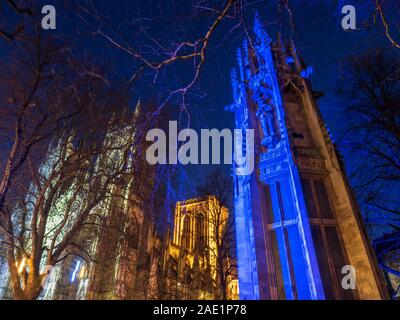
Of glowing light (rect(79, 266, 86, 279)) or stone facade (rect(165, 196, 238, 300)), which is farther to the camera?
glowing light (rect(79, 266, 86, 279))

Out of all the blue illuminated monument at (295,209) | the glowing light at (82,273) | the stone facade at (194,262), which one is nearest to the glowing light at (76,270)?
the glowing light at (82,273)

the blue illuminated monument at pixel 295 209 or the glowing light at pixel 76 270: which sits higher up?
the glowing light at pixel 76 270

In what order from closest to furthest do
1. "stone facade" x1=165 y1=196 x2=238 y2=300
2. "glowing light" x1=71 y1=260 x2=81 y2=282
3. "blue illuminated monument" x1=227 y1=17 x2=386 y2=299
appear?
"blue illuminated monument" x1=227 y1=17 x2=386 y2=299, "stone facade" x1=165 y1=196 x2=238 y2=300, "glowing light" x1=71 y1=260 x2=81 y2=282

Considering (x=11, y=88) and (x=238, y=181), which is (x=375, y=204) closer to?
(x=238, y=181)

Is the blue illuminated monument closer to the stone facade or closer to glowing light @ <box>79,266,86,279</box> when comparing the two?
the stone facade

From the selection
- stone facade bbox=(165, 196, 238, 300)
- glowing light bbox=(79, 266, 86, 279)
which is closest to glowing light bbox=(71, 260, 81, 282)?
glowing light bbox=(79, 266, 86, 279)

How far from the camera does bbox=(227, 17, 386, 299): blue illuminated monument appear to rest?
26.8 ft

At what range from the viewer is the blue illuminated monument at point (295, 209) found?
816 centimetres

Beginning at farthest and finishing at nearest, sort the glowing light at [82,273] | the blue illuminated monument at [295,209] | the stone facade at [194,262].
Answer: the glowing light at [82,273], the stone facade at [194,262], the blue illuminated monument at [295,209]

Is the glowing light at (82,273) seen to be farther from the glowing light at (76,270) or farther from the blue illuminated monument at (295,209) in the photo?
the blue illuminated monument at (295,209)

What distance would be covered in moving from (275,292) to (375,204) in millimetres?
4717

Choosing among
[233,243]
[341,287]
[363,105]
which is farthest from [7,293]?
[363,105]

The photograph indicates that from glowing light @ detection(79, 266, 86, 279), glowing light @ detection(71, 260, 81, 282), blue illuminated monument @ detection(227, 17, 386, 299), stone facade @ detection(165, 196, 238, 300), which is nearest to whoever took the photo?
blue illuminated monument @ detection(227, 17, 386, 299)
